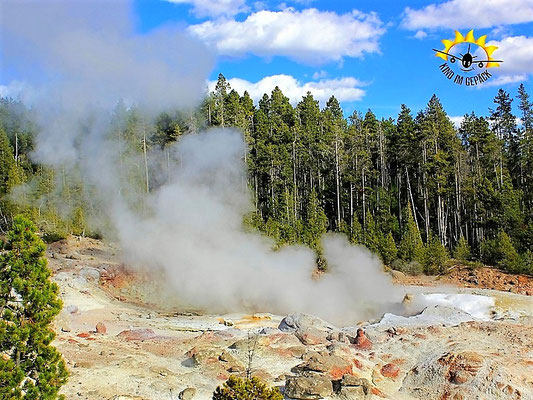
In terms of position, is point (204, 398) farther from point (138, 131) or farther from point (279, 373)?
point (138, 131)

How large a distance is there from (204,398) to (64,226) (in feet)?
99.0

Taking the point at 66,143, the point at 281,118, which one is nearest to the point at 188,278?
the point at 66,143

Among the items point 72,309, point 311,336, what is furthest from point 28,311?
point 72,309

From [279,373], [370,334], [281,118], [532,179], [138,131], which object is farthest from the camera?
[281,118]

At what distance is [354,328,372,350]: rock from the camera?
17.2m

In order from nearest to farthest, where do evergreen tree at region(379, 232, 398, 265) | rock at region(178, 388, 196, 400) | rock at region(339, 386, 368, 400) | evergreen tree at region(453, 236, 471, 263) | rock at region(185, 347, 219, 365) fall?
rock at region(178, 388, 196, 400)
rock at region(339, 386, 368, 400)
rock at region(185, 347, 219, 365)
evergreen tree at region(453, 236, 471, 263)
evergreen tree at region(379, 232, 398, 265)

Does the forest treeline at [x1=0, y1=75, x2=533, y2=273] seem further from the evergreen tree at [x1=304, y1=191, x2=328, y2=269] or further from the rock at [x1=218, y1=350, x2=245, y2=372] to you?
the rock at [x1=218, y1=350, x2=245, y2=372]

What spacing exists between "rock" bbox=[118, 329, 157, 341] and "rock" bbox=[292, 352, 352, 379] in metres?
6.14

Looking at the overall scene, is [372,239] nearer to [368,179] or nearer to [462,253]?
[462,253]

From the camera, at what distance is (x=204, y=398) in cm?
1285

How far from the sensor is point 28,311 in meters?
9.73

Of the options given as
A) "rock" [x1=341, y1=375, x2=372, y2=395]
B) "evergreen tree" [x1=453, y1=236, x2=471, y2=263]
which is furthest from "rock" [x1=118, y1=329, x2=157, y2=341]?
"evergreen tree" [x1=453, y1=236, x2=471, y2=263]

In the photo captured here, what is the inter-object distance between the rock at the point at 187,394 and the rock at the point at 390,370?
5.74 m

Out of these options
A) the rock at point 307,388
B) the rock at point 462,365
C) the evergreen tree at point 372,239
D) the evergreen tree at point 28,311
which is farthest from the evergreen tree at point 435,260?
the evergreen tree at point 28,311
